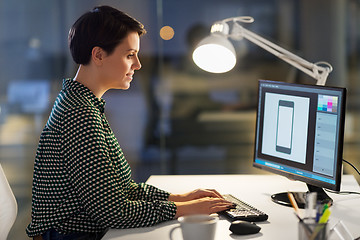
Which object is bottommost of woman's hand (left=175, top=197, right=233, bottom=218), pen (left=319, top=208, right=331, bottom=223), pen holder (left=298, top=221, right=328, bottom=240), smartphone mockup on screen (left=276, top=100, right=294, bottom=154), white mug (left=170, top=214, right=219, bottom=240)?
woman's hand (left=175, top=197, right=233, bottom=218)

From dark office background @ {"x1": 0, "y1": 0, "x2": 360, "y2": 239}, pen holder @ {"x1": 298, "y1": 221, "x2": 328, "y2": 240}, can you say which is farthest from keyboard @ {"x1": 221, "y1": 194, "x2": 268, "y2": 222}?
dark office background @ {"x1": 0, "y1": 0, "x2": 360, "y2": 239}

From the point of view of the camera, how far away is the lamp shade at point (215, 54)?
2096 mm

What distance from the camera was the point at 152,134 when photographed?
3.50 m

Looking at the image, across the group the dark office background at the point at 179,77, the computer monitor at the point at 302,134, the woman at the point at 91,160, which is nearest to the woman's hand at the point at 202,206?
the woman at the point at 91,160

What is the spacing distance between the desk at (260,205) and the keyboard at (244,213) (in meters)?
0.02

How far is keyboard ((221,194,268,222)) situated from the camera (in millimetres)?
1496

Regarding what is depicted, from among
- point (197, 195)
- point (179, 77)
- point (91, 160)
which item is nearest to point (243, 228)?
point (197, 195)

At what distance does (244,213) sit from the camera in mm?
1530

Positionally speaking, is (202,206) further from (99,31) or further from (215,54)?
(215,54)

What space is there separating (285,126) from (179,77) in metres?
1.73

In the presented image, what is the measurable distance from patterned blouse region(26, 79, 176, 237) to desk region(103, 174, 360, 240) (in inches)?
2.3

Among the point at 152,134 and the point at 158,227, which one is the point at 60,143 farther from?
the point at 152,134

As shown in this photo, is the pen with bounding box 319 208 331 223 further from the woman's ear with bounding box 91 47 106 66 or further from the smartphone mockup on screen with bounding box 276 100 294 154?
the woman's ear with bounding box 91 47 106 66

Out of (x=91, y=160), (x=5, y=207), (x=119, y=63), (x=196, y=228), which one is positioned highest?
(x=119, y=63)
